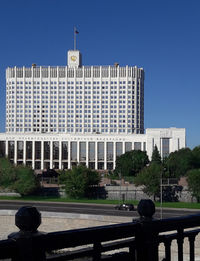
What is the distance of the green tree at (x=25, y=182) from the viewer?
61688 millimetres

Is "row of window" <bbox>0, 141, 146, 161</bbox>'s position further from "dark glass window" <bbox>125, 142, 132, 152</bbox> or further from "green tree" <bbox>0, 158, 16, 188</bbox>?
"green tree" <bbox>0, 158, 16, 188</bbox>

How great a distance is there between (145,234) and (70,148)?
11509cm

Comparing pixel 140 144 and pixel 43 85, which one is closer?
pixel 140 144

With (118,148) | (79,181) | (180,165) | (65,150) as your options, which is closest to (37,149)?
(65,150)

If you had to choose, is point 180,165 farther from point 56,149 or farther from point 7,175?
point 56,149

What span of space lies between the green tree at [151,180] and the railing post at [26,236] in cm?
5528

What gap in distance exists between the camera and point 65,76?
13625 centimetres

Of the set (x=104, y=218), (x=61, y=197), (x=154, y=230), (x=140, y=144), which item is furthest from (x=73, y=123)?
(x=154, y=230)

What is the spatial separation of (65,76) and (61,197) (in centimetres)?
7891

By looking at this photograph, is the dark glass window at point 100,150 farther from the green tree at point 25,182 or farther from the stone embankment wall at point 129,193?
the green tree at point 25,182

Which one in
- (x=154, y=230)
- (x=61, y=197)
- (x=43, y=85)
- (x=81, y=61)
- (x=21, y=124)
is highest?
(x=81, y=61)

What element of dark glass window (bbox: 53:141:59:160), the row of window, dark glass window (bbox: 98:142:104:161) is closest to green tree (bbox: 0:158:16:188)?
the row of window

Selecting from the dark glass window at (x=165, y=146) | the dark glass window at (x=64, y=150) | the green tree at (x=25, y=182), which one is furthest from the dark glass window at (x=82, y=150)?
the green tree at (x=25, y=182)

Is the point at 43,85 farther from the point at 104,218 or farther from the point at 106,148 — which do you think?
the point at 104,218
